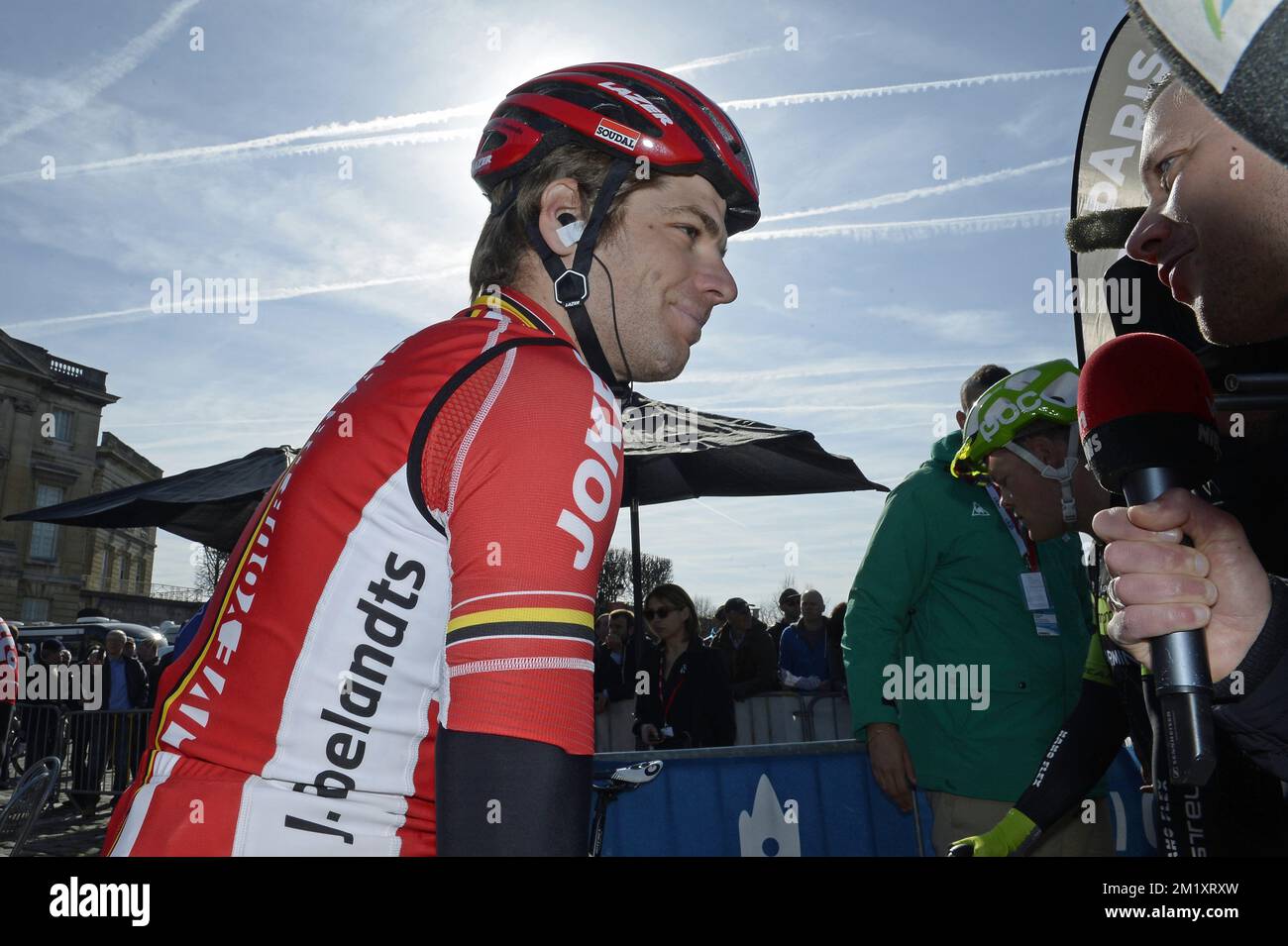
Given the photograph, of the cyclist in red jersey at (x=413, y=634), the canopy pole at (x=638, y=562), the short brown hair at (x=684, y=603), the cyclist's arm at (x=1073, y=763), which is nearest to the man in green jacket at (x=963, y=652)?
the cyclist's arm at (x=1073, y=763)

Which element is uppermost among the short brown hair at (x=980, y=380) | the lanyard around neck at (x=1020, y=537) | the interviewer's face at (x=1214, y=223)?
the short brown hair at (x=980, y=380)

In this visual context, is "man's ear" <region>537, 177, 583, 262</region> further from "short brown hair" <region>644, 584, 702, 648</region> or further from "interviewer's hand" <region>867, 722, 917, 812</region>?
"short brown hair" <region>644, 584, 702, 648</region>

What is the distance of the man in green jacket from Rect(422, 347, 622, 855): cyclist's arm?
10.1 ft

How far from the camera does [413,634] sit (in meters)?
1.33

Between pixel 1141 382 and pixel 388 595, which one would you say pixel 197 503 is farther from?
pixel 1141 382

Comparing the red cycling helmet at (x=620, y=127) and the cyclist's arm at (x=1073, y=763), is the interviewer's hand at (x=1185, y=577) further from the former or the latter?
the cyclist's arm at (x=1073, y=763)

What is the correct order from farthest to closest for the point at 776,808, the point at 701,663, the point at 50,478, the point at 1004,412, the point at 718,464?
the point at 50,478, the point at 718,464, the point at 701,663, the point at 776,808, the point at 1004,412

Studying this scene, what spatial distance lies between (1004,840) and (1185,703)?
1788mm

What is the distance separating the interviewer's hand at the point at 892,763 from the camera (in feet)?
13.3

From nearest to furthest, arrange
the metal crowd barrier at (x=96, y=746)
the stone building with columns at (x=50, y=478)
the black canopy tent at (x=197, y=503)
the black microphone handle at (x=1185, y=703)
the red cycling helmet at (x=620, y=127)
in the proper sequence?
the black microphone handle at (x=1185, y=703) → the red cycling helmet at (x=620, y=127) → the black canopy tent at (x=197, y=503) → the metal crowd barrier at (x=96, y=746) → the stone building with columns at (x=50, y=478)

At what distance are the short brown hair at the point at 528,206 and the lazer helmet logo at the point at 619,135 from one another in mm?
36

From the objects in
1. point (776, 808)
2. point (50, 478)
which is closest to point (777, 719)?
point (776, 808)

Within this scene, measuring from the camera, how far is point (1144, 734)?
7.65ft
